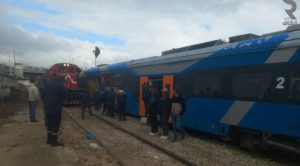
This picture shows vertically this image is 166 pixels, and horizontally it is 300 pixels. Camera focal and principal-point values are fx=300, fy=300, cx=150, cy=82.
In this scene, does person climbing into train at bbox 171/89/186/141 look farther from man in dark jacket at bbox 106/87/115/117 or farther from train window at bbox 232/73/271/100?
man in dark jacket at bbox 106/87/115/117

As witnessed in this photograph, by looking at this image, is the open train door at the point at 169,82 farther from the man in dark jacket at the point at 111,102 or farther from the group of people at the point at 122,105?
the man in dark jacket at the point at 111,102

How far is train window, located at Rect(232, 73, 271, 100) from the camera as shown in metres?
7.51

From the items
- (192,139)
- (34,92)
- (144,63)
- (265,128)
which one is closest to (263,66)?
(265,128)

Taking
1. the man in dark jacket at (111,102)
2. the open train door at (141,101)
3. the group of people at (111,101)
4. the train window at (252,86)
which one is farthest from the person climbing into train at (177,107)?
the man in dark jacket at (111,102)

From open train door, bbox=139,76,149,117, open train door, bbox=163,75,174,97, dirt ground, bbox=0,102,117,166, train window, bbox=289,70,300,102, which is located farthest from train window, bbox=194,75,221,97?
open train door, bbox=139,76,149,117

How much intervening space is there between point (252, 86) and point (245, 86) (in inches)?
9.0

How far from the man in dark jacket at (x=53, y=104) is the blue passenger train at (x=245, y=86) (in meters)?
4.31

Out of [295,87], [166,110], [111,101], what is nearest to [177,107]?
[166,110]

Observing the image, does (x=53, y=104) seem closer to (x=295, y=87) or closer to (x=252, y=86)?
(x=252, y=86)

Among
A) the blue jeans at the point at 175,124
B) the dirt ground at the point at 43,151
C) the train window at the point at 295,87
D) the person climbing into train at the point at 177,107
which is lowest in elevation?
the dirt ground at the point at 43,151

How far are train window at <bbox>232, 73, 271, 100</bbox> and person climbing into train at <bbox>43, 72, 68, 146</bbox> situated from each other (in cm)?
481

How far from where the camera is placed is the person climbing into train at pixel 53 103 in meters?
8.13

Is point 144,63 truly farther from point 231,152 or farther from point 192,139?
point 231,152

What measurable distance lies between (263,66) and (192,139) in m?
3.58
